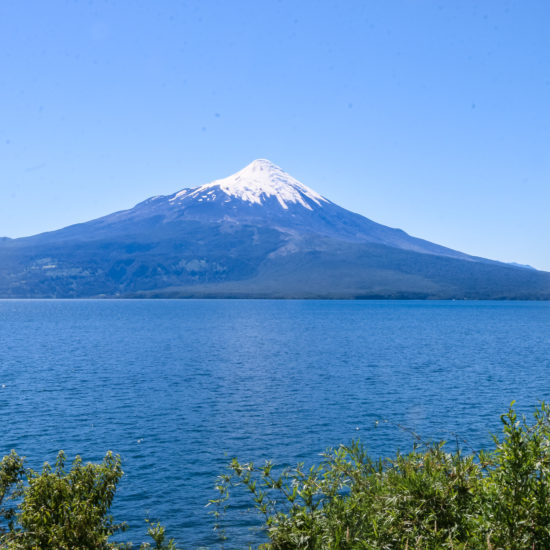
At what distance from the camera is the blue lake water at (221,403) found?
106ft

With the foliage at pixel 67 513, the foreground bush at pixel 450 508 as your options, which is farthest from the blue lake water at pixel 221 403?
the foliage at pixel 67 513

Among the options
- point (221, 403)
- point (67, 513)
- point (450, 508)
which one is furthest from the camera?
point (221, 403)

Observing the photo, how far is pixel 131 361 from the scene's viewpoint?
86.1 metres

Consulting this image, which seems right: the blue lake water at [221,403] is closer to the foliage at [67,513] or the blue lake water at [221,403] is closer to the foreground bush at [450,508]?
the foreground bush at [450,508]

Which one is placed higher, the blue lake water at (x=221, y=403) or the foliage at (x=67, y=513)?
the foliage at (x=67, y=513)

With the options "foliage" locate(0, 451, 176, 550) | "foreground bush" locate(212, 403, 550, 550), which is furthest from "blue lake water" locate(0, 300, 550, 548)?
"foliage" locate(0, 451, 176, 550)

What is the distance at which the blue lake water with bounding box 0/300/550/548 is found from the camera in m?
32.4

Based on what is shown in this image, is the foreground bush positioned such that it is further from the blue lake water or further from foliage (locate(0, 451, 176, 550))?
the blue lake water

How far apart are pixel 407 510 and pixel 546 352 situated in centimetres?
10403

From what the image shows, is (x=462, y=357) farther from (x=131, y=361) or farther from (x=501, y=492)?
(x=501, y=492)

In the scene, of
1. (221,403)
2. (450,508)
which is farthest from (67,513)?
(221,403)

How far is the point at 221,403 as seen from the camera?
52.3m

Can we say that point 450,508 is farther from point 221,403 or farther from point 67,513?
point 221,403

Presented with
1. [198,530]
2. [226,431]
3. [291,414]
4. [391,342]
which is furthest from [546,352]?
[198,530]
